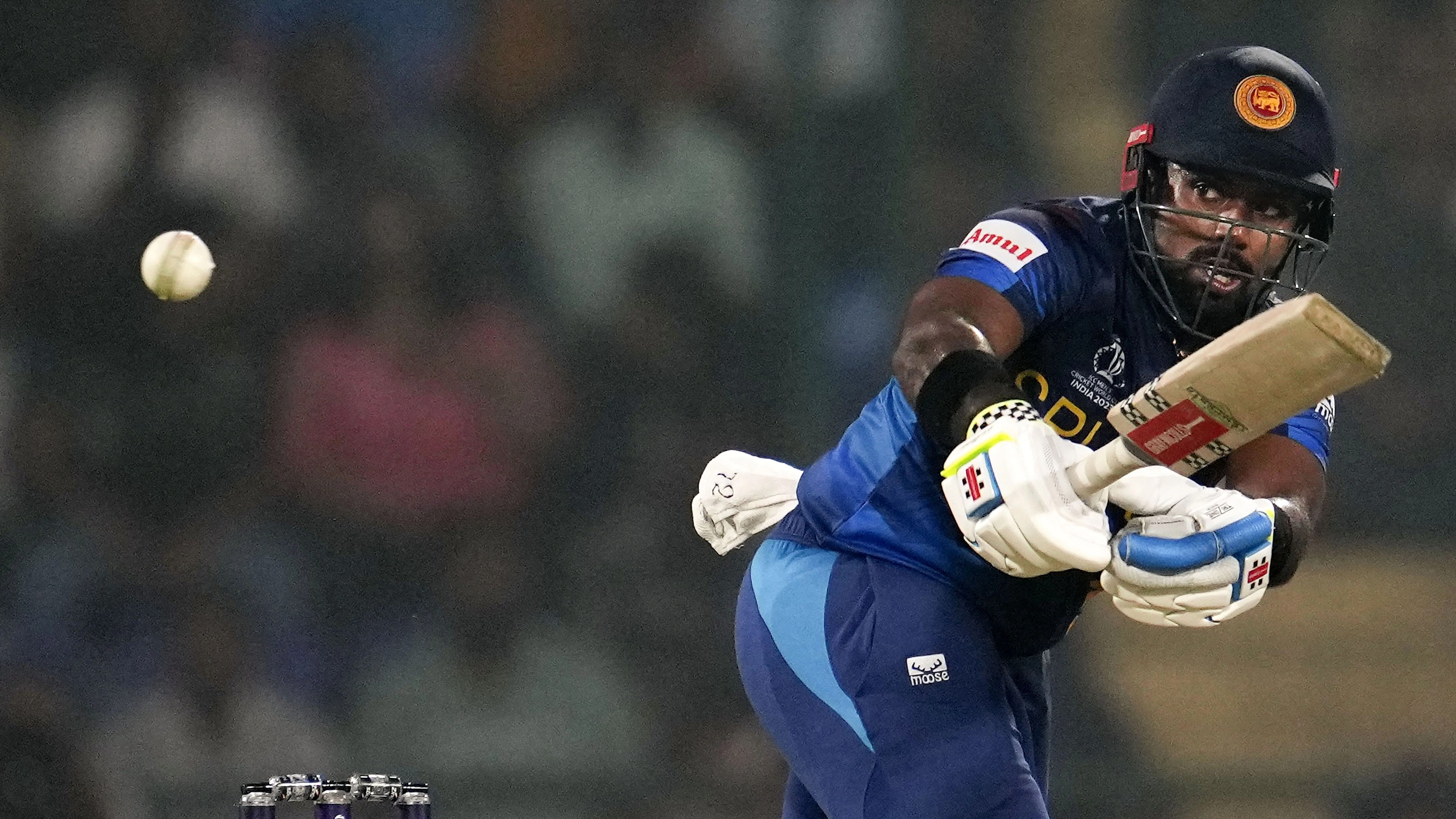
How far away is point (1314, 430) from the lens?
2490mm

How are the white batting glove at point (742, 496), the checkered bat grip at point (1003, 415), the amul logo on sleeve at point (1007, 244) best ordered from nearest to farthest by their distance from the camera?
the checkered bat grip at point (1003, 415), the amul logo on sleeve at point (1007, 244), the white batting glove at point (742, 496)

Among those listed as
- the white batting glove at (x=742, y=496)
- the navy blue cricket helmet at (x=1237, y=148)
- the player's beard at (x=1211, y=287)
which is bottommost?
the white batting glove at (x=742, y=496)

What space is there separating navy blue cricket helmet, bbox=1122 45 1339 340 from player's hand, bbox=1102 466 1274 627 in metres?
0.30

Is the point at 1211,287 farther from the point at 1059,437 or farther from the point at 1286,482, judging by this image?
the point at 1059,437

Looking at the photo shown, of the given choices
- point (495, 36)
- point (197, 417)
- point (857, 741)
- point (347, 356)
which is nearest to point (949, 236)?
point (495, 36)

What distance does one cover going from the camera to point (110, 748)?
163 inches

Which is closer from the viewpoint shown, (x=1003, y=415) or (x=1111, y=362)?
(x=1003, y=415)

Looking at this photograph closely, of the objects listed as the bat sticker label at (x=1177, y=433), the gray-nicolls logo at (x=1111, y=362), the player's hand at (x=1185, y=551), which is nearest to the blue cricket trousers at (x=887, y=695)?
the player's hand at (x=1185, y=551)

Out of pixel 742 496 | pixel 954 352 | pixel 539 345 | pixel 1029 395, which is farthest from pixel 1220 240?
pixel 539 345

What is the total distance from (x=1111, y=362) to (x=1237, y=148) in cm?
33

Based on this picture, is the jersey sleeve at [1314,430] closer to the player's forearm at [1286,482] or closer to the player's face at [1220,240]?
the player's forearm at [1286,482]

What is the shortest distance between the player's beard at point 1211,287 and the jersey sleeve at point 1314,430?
25cm

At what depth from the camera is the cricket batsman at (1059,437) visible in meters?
2.02

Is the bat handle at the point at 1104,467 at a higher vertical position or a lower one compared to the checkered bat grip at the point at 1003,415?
lower
